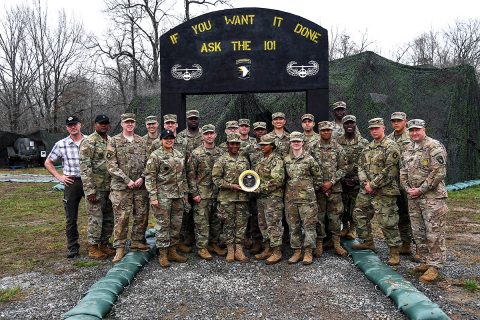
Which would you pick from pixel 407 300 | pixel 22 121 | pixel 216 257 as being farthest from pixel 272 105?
pixel 22 121

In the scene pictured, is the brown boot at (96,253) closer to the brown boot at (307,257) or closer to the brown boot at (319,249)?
the brown boot at (307,257)

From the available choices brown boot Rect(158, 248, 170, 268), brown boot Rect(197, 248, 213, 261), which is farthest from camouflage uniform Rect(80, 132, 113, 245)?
brown boot Rect(197, 248, 213, 261)

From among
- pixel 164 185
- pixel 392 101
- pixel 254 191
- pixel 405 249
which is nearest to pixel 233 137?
pixel 254 191

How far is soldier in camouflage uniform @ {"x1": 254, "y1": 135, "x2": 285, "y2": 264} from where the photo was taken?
5.11 meters

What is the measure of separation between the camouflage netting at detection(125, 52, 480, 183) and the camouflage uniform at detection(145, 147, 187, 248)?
5.39 m

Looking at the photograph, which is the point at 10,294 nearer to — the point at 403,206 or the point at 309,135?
the point at 309,135

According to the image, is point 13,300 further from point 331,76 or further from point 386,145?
point 331,76

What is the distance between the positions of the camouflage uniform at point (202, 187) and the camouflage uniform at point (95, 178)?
1126 mm

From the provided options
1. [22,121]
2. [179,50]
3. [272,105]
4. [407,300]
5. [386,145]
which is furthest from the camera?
[22,121]

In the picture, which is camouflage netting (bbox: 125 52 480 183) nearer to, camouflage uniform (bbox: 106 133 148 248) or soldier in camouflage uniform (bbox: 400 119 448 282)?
camouflage uniform (bbox: 106 133 148 248)

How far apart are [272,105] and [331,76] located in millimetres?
1849

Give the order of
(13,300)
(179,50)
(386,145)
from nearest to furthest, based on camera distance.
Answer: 1. (13,300)
2. (386,145)
3. (179,50)

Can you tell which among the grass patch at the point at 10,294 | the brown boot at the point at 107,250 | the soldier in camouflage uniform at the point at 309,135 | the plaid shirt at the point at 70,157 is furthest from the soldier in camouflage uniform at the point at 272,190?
the grass patch at the point at 10,294

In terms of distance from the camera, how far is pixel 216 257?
17.9 ft
